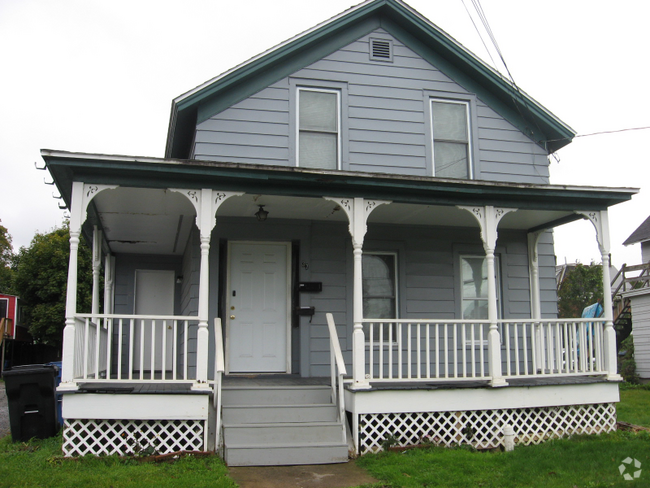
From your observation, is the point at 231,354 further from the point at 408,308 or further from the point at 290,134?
the point at 290,134

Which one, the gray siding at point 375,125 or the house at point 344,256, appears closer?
the house at point 344,256

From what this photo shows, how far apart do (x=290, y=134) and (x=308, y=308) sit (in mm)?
2780

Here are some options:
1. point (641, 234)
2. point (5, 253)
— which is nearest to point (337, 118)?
point (641, 234)

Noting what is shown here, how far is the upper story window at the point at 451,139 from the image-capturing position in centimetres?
1036

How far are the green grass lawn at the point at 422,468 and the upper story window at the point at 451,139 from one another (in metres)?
4.73

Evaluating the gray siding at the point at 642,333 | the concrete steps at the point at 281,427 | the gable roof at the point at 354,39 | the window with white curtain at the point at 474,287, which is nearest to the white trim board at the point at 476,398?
the concrete steps at the point at 281,427

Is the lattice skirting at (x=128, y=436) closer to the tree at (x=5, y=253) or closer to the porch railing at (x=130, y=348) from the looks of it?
the porch railing at (x=130, y=348)

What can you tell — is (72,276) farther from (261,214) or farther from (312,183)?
(312,183)

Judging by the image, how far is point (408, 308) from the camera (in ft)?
31.9

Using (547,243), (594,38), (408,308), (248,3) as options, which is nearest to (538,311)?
(547,243)

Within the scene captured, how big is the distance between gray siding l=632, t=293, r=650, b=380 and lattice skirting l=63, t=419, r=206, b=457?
16.8 metres

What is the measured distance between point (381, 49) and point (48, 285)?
2131cm

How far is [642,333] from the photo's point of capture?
64.0ft

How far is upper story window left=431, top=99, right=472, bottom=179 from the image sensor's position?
1036cm
